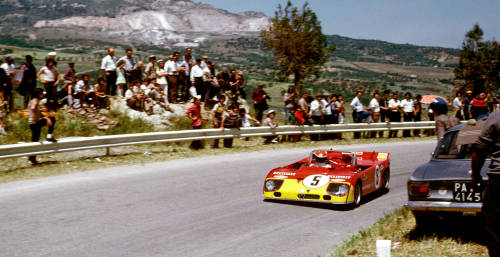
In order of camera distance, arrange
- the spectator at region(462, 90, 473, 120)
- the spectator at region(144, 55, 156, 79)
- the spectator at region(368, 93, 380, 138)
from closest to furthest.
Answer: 1. the spectator at region(144, 55, 156, 79)
2. the spectator at region(368, 93, 380, 138)
3. the spectator at region(462, 90, 473, 120)

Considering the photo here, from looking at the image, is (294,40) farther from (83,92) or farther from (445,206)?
(445,206)

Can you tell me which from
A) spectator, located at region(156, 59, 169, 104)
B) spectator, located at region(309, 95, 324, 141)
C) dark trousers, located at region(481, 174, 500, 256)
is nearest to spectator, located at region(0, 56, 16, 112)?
spectator, located at region(156, 59, 169, 104)

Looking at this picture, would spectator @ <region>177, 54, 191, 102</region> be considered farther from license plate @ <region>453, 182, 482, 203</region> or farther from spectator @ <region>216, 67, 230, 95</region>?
license plate @ <region>453, 182, 482, 203</region>

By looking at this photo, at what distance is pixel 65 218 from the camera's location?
8383mm

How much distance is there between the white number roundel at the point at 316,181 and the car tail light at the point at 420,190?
2586 mm

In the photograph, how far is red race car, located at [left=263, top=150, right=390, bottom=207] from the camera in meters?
9.32

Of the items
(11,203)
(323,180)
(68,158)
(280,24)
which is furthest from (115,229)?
(280,24)

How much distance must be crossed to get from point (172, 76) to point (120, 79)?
74.1 inches

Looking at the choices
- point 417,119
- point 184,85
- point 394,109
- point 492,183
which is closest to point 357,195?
point 492,183

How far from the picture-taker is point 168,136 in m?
16.0

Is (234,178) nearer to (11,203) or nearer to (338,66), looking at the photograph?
(11,203)

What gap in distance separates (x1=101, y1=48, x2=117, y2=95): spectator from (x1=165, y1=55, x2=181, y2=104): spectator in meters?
1.83

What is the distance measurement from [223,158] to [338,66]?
85.8m

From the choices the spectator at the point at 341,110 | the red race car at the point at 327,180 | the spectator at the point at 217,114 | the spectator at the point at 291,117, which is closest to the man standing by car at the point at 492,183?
the red race car at the point at 327,180
